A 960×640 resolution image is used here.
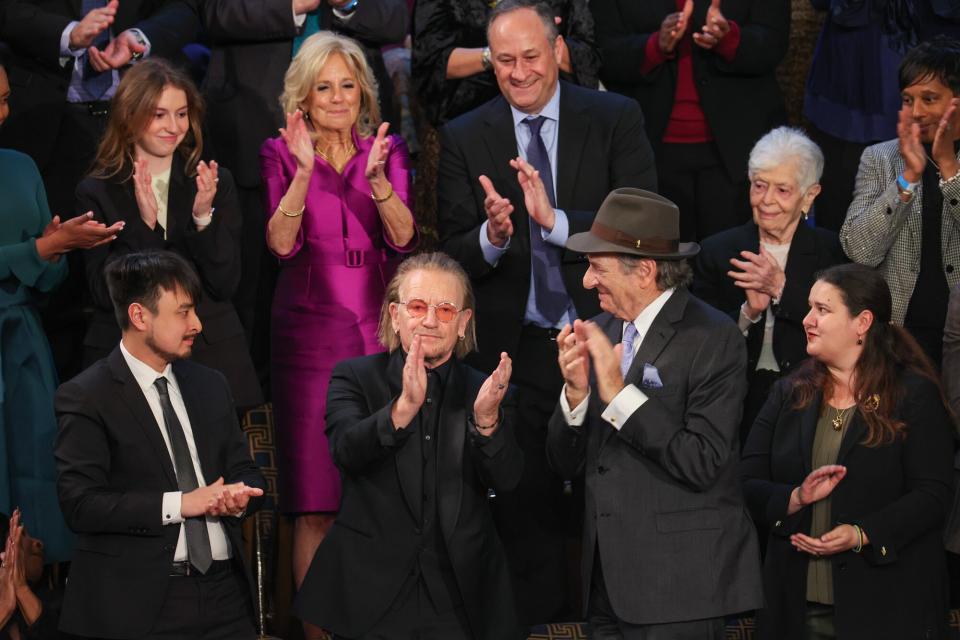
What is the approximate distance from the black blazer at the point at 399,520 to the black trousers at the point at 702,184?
2.27 metres

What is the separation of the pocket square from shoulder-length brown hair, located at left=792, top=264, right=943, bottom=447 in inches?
36.9

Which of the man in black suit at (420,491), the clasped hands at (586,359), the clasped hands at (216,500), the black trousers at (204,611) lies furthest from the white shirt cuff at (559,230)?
the black trousers at (204,611)

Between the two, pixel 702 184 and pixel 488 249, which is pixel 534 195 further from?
pixel 702 184

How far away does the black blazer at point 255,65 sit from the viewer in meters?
6.29

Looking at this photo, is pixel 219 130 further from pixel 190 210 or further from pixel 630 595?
pixel 630 595

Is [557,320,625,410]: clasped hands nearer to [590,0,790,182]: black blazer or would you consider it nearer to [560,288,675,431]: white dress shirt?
[560,288,675,431]: white dress shirt

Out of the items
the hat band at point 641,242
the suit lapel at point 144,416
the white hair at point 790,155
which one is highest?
the white hair at point 790,155

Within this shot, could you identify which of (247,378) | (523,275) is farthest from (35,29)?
(523,275)

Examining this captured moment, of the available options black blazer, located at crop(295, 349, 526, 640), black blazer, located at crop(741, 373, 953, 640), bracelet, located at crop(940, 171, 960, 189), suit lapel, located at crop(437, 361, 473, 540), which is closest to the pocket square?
black blazer, located at crop(295, 349, 526, 640)

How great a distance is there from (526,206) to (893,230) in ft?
4.86

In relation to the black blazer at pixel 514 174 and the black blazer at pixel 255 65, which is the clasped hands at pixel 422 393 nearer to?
the black blazer at pixel 514 174

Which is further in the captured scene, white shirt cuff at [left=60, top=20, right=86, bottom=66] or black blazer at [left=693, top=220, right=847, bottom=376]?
white shirt cuff at [left=60, top=20, right=86, bottom=66]

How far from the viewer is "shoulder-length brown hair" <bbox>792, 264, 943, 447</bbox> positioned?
4.94 m

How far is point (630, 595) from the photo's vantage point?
4.26m
